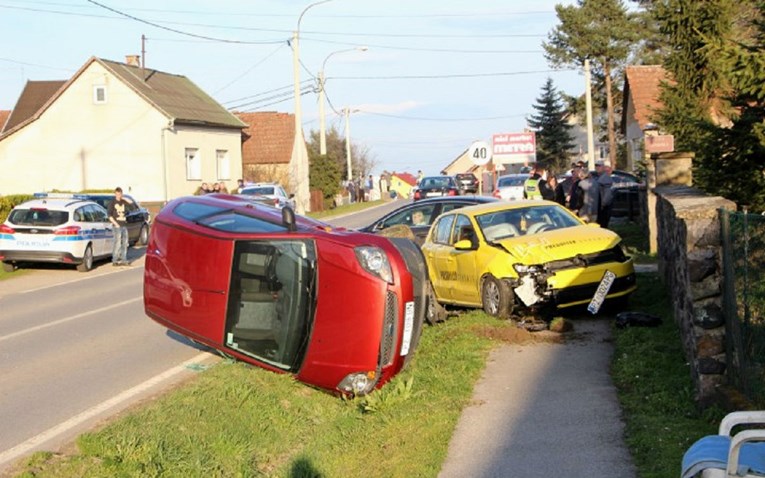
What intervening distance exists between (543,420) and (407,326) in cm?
186

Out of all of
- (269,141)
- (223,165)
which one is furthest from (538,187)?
(269,141)

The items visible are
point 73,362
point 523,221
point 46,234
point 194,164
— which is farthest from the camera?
point 194,164

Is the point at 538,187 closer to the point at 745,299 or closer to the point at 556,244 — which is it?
the point at 556,244

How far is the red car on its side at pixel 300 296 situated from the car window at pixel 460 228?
13.9 feet

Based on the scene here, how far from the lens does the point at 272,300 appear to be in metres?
9.63

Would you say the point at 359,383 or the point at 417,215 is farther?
the point at 417,215

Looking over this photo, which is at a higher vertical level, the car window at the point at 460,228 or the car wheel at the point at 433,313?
the car window at the point at 460,228

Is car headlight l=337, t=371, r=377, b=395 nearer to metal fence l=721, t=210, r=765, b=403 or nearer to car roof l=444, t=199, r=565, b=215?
metal fence l=721, t=210, r=765, b=403

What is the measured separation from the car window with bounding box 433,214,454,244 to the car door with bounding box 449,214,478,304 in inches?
8.7

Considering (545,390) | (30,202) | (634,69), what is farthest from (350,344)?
(634,69)

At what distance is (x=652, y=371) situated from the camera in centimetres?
921

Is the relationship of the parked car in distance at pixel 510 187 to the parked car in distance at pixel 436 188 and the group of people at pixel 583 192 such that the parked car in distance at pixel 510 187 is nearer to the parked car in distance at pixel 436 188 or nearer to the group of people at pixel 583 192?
the parked car in distance at pixel 436 188

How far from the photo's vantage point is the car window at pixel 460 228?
14343mm

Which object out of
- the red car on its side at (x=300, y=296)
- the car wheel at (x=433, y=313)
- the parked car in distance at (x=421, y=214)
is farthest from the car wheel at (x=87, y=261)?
the red car on its side at (x=300, y=296)
